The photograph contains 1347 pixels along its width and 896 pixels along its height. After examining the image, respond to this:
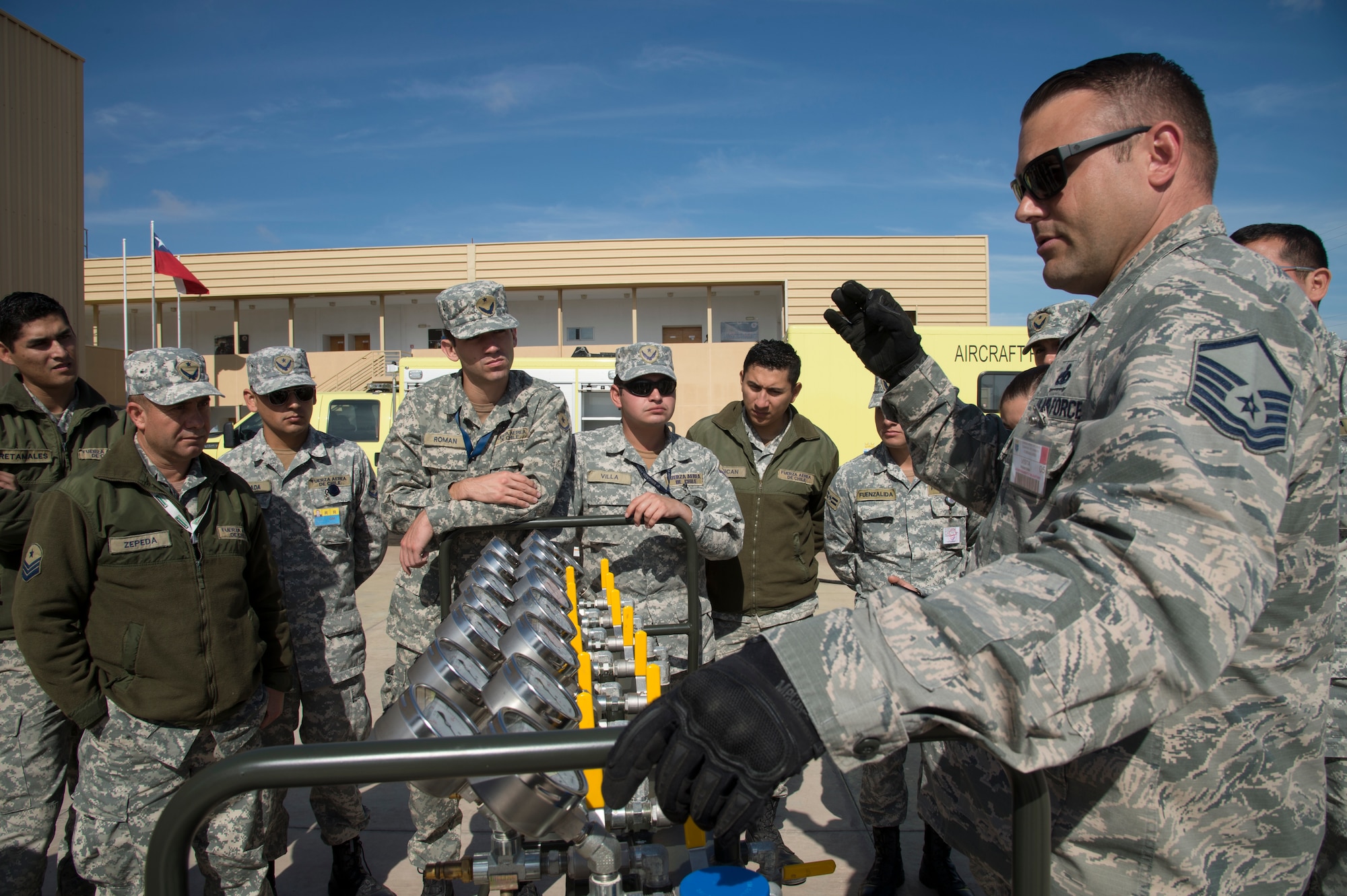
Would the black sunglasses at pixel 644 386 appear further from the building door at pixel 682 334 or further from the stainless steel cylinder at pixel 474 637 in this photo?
the building door at pixel 682 334

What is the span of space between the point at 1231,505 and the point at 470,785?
1247mm

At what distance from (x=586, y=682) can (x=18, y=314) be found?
8.94ft

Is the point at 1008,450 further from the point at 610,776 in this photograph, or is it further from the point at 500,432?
the point at 500,432

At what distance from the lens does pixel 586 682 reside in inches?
75.2

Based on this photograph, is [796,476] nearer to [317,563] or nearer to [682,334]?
[317,563]

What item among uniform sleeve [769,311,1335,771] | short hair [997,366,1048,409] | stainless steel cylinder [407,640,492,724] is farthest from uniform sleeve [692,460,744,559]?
uniform sleeve [769,311,1335,771]

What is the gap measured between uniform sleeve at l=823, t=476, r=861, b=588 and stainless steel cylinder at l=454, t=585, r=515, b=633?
6.02 ft

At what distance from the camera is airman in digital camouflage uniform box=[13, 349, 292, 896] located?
225cm

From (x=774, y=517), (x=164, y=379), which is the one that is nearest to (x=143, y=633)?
(x=164, y=379)

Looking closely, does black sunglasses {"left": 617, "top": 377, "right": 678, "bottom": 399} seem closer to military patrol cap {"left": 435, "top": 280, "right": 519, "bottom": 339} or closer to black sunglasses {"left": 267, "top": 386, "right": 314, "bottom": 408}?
military patrol cap {"left": 435, "top": 280, "right": 519, "bottom": 339}

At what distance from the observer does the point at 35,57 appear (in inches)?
344

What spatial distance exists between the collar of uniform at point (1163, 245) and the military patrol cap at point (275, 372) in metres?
2.89

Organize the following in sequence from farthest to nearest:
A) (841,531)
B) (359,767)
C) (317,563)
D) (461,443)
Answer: (841,531), (317,563), (461,443), (359,767)

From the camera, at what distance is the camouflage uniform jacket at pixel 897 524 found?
3.42m
